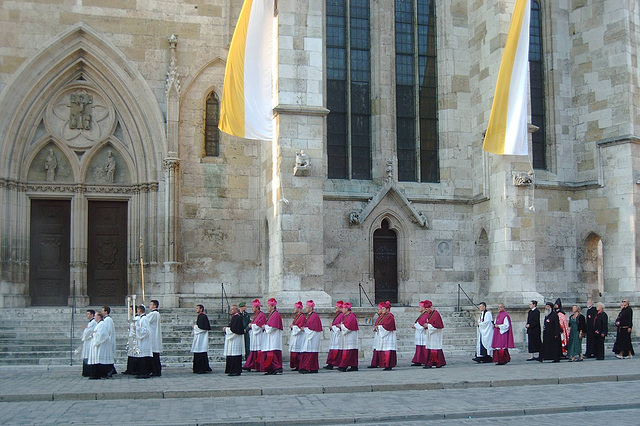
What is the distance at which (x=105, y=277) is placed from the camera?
22.8 meters

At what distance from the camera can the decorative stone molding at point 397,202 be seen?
2309 cm

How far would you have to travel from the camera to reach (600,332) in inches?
776

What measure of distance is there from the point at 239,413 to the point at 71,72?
1427cm

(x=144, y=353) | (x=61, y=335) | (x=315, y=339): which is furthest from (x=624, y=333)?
(x=61, y=335)

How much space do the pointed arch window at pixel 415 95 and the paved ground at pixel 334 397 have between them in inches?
343

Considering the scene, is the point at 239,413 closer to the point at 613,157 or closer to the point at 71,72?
the point at 71,72

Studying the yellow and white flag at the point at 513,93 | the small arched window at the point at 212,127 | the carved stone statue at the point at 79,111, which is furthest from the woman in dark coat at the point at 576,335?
the carved stone statue at the point at 79,111

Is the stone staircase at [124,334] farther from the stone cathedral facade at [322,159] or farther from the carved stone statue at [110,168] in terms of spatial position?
the carved stone statue at [110,168]

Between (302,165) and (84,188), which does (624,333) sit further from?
(84,188)

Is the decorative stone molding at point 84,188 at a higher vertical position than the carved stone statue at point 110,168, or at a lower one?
lower

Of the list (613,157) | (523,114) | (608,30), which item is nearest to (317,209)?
(523,114)

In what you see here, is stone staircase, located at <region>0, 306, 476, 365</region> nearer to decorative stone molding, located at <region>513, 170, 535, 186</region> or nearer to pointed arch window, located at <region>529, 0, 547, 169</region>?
decorative stone molding, located at <region>513, 170, 535, 186</region>

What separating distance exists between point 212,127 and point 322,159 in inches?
174

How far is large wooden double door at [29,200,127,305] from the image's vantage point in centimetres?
2231
